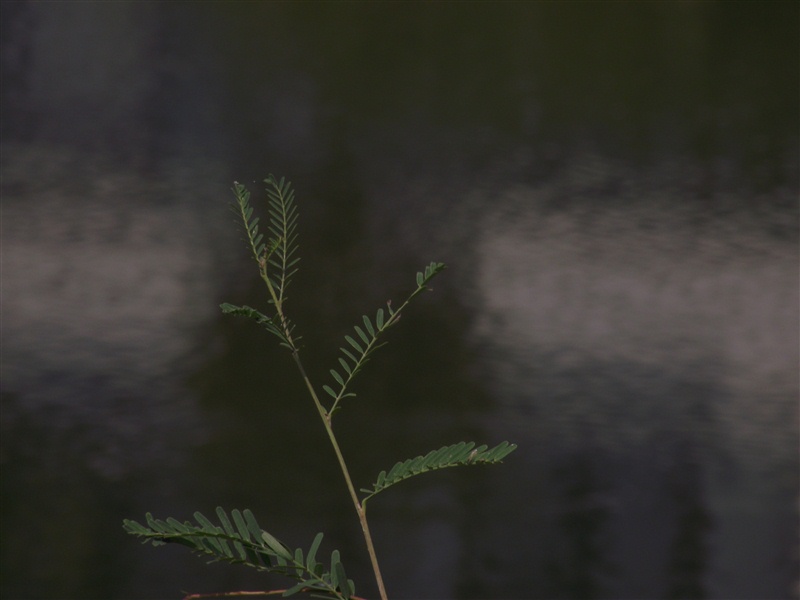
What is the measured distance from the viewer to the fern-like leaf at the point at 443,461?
22cm

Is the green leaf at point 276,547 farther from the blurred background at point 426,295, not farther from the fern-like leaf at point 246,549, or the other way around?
the blurred background at point 426,295

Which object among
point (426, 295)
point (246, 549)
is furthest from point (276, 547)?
point (426, 295)

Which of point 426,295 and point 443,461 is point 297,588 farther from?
point 426,295

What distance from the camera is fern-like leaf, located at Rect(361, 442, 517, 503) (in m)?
0.22

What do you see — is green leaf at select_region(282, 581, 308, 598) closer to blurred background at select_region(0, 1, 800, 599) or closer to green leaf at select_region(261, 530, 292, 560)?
green leaf at select_region(261, 530, 292, 560)

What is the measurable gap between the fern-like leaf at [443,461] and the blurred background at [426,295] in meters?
1.24

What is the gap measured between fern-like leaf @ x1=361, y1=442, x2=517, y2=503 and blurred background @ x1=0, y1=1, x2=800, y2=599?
4.08ft

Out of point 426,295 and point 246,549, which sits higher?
point 246,549

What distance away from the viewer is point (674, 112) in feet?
5.72

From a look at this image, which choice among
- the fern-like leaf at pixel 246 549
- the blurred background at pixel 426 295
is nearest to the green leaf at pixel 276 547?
the fern-like leaf at pixel 246 549

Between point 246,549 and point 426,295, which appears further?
point 426,295

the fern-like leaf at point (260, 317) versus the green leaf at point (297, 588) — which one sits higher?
the fern-like leaf at point (260, 317)

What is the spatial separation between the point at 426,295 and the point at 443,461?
1368 millimetres

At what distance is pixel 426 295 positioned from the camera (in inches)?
62.6
